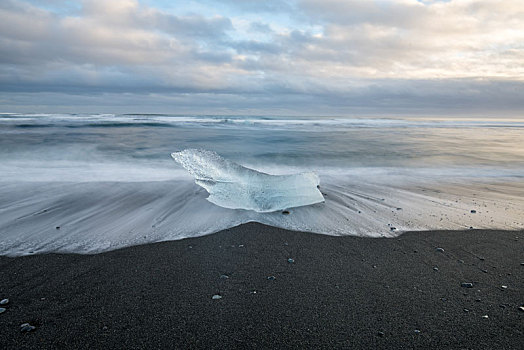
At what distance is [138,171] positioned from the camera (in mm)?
6867

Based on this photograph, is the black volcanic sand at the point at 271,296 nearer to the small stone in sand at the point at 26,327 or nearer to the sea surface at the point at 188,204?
the small stone in sand at the point at 26,327

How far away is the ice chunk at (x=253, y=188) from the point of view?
3.83 m

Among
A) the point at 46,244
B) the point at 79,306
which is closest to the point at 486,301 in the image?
the point at 79,306

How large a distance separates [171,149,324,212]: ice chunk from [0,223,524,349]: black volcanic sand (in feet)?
3.15

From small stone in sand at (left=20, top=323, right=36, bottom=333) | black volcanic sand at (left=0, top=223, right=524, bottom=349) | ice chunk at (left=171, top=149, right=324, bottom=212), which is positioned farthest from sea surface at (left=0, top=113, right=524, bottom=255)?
small stone in sand at (left=20, top=323, right=36, bottom=333)

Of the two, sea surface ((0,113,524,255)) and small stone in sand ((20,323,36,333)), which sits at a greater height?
sea surface ((0,113,524,255))

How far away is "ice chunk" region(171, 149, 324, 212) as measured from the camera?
3828 mm

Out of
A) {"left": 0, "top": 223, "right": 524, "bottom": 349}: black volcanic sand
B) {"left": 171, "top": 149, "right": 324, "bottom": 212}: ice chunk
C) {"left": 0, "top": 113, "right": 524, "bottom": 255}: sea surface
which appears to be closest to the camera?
{"left": 0, "top": 223, "right": 524, "bottom": 349}: black volcanic sand

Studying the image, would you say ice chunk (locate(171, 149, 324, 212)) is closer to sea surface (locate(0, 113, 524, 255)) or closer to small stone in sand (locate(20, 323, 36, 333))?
sea surface (locate(0, 113, 524, 255))

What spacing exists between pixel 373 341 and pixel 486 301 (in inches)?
34.0

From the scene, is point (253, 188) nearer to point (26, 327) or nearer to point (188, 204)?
point (188, 204)

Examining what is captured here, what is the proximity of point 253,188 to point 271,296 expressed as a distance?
215cm

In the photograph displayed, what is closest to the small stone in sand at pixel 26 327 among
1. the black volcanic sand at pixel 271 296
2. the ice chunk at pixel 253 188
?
the black volcanic sand at pixel 271 296

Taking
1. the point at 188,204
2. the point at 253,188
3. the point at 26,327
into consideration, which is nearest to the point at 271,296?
the point at 26,327
